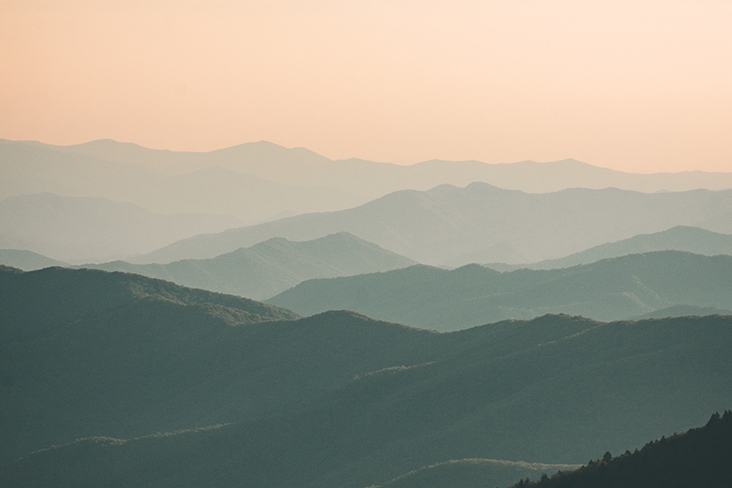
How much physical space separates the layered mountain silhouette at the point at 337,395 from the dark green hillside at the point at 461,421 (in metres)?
0.09

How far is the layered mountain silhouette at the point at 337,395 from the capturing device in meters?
34.6

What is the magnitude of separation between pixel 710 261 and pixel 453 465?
89.4 metres

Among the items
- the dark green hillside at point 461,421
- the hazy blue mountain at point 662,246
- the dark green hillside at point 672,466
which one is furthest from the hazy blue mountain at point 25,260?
the dark green hillside at point 672,466

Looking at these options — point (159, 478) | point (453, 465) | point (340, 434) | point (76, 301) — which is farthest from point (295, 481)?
point (76, 301)

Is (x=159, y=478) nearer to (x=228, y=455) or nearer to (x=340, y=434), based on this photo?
(x=228, y=455)

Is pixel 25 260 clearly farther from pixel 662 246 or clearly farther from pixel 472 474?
pixel 472 474

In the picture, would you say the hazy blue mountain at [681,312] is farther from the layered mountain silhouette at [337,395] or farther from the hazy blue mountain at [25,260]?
the hazy blue mountain at [25,260]

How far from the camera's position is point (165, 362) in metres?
54.9

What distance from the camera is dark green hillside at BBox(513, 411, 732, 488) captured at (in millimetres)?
18047

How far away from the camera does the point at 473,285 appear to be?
116 meters

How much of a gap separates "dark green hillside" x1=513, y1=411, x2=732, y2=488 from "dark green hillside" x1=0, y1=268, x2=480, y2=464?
2701 cm

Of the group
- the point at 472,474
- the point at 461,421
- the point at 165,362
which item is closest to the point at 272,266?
the point at 165,362

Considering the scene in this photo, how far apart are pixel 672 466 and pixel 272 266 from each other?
141 metres

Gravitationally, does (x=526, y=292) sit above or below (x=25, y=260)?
below
